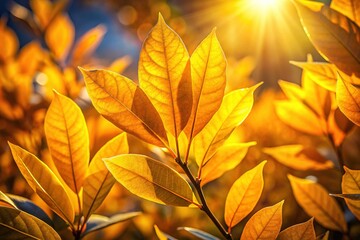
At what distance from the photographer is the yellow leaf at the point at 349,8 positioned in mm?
482

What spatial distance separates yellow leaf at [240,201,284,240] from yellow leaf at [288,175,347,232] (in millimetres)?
149

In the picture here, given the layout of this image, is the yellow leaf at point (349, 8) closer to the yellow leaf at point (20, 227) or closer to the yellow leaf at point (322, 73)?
the yellow leaf at point (322, 73)

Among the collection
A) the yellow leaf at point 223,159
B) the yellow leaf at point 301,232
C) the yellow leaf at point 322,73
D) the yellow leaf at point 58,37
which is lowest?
the yellow leaf at point 301,232

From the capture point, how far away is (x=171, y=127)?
473 mm

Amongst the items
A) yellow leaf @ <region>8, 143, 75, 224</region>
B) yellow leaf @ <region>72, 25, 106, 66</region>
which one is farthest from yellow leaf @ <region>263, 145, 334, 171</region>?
yellow leaf @ <region>72, 25, 106, 66</region>

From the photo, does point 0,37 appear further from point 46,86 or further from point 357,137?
point 357,137

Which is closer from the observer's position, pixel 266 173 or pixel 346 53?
pixel 346 53

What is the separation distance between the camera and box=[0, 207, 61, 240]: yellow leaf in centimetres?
45

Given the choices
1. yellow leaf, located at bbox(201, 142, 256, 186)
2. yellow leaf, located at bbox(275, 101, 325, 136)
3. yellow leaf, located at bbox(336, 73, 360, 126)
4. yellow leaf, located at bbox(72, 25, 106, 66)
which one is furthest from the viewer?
yellow leaf, located at bbox(72, 25, 106, 66)

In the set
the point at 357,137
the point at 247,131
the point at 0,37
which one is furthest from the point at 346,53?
the point at 0,37

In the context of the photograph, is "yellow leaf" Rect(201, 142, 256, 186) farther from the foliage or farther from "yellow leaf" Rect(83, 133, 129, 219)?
"yellow leaf" Rect(83, 133, 129, 219)

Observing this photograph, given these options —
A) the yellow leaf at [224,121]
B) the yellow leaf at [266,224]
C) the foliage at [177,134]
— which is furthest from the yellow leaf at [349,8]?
the yellow leaf at [266,224]

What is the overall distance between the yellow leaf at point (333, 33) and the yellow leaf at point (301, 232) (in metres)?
0.19

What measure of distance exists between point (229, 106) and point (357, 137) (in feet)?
2.73
